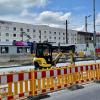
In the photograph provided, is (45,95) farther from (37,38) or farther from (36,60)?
(37,38)

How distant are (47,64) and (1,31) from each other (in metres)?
89.1

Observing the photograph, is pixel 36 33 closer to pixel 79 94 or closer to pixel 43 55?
pixel 43 55

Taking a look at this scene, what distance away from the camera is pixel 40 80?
12.1 metres

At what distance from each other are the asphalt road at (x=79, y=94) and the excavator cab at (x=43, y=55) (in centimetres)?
854

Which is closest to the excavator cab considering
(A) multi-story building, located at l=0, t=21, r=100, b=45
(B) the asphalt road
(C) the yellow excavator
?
(C) the yellow excavator

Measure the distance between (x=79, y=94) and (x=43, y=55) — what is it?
1078cm

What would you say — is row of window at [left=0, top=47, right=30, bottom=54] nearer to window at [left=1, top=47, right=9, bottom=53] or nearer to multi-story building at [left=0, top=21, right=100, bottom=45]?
window at [left=1, top=47, right=9, bottom=53]

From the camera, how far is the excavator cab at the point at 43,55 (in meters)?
22.6

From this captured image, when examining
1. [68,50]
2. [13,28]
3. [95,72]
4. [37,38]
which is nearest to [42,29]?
[37,38]

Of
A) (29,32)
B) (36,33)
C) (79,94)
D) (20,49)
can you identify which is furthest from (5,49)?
(36,33)

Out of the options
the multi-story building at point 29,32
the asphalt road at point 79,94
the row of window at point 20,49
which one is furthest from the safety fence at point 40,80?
the multi-story building at point 29,32

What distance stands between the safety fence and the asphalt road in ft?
1.51

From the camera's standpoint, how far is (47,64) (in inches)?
904

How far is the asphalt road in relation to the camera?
11.5 m
